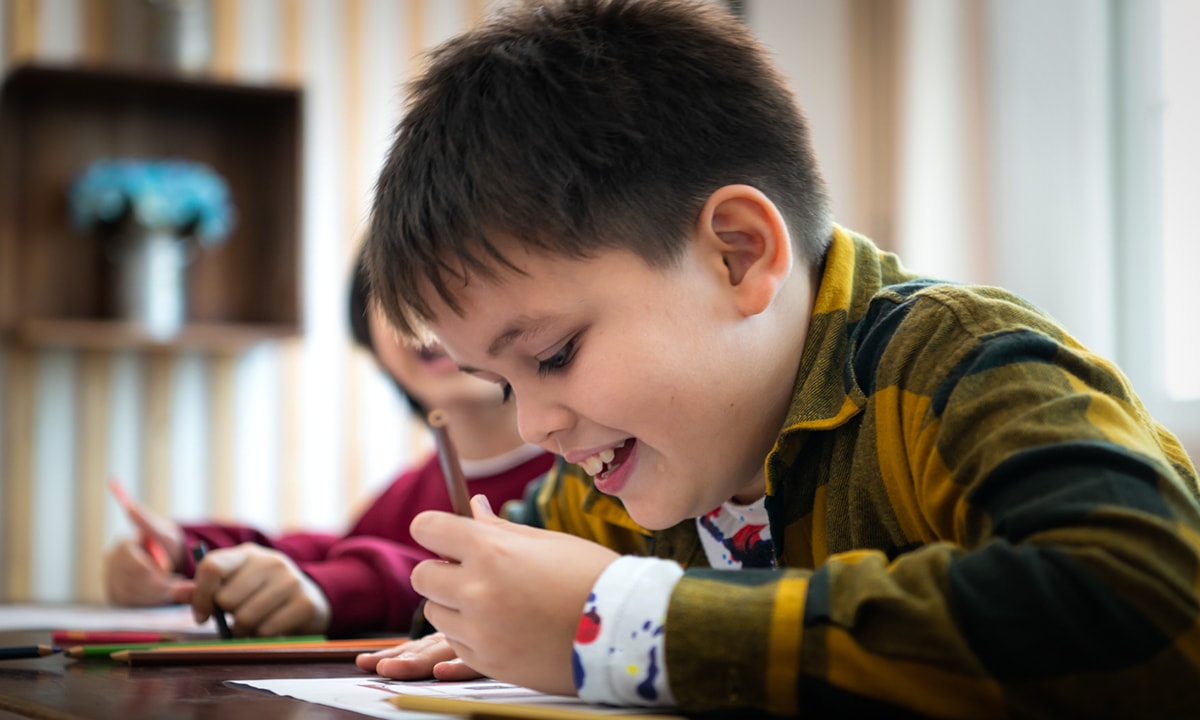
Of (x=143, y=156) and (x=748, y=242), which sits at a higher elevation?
(x=143, y=156)

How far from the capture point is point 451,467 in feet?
2.85

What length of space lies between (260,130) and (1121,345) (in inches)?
76.7

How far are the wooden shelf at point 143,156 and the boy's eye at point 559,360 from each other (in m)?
2.12

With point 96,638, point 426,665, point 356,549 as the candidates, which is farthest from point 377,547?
point 426,665

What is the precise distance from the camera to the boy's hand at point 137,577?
1.57 metres

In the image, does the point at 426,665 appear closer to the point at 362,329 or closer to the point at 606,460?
the point at 606,460

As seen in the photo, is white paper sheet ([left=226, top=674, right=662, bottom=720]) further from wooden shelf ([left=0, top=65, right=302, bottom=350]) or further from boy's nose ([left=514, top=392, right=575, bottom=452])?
wooden shelf ([left=0, top=65, right=302, bottom=350])

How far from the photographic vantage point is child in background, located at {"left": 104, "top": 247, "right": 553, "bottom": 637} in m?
1.19

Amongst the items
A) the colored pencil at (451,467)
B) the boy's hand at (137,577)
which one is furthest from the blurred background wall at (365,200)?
the colored pencil at (451,467)

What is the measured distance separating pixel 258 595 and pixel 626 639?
2.22 ft

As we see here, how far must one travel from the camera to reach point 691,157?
85 cm

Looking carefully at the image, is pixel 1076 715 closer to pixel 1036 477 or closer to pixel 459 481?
pixel 1036 477

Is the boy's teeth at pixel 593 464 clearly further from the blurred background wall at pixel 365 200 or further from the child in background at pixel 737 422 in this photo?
the blurred background wall at pixel 365 200

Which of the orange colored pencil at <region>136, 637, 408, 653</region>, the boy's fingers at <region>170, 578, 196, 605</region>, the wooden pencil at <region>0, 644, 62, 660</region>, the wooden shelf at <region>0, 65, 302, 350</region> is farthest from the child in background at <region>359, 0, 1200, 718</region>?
the wooden shelf at <region>0, 65, 302, 350</region>
